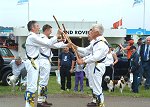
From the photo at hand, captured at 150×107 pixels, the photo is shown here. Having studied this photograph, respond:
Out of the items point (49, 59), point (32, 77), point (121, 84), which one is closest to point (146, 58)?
point (121, 84)

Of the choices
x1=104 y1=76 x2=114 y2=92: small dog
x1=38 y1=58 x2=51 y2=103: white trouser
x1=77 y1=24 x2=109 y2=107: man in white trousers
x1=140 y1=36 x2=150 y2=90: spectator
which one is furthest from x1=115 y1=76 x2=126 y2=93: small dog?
x1=77 y1=24 x2=109 y2=107: man in white trousers

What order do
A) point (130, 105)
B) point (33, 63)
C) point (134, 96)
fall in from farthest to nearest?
point (134, 96)
point (130, 105)
point (33, 63)

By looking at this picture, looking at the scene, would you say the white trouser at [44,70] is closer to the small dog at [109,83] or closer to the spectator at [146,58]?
the small dog at [109,83]

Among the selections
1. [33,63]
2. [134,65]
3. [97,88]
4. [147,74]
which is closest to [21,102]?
[33,63]

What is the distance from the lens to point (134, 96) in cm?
1191

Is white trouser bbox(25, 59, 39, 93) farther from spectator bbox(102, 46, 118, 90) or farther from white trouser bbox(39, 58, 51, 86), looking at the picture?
spectator bbox(102, 46, 118, 90)

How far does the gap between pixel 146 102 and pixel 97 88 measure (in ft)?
11.4

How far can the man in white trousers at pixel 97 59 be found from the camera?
776cm

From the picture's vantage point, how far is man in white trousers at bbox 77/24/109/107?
776cm

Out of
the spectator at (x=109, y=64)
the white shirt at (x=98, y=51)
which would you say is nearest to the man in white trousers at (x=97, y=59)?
the white shirt at (x=98, y=51)

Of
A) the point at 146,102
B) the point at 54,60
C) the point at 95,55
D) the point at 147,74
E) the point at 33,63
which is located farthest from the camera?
the point at 54,60

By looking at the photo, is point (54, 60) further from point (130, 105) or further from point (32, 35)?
point (32, 35)

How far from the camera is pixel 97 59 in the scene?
773cm

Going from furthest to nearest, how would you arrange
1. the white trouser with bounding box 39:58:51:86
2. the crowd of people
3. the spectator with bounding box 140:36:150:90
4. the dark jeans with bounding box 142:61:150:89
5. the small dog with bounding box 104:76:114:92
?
the dark jeans with bounding box 142:61:150:89 < the spectator with bounding box 140:36:150:90 < the small dog with bounding box 104:76:114:92 < the white trouser with bounding box 39:58:51:86 < the crowd of people
